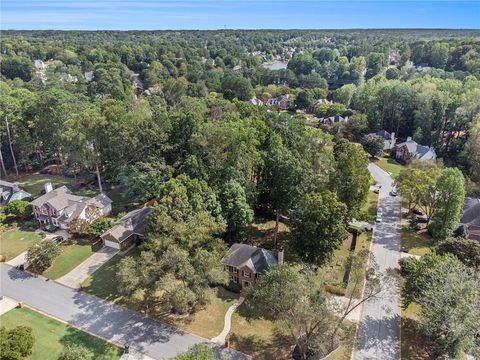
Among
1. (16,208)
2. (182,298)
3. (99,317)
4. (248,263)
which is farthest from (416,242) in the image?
(16,208)

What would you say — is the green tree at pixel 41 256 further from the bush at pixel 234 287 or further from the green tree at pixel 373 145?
the green tree at pixel 373 145

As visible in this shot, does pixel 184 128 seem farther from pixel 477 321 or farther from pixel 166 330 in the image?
pixel 477 321

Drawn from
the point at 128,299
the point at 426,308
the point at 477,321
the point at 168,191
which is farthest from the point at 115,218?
the point at 477,321

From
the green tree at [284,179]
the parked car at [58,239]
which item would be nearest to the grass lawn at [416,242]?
the green tree at [284,179]

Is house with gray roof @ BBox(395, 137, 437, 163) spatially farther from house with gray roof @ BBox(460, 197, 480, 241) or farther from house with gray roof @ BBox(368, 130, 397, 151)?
house with gray roof @ BBox(460, 197, 480, 241)

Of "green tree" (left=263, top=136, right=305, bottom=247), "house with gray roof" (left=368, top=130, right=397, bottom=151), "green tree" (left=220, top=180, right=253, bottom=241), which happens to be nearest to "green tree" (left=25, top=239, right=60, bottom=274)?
"green tree" (left=220, top=180, right=253, bottom=241)
